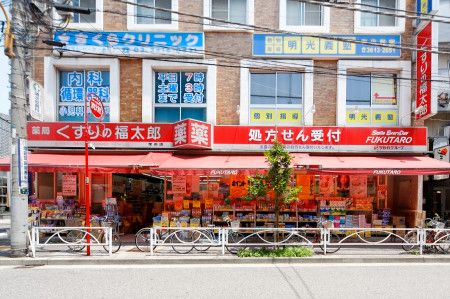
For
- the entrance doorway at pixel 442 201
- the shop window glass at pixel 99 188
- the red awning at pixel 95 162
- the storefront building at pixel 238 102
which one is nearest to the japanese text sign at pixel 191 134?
the storefront building at pixel 238 102

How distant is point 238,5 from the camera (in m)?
13.6

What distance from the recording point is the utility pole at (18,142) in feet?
30.5

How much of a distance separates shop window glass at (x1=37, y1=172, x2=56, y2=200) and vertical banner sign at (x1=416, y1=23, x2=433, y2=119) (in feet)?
45.0

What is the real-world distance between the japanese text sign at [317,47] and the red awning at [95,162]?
5440mm

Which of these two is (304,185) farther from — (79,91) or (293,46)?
(79,91)

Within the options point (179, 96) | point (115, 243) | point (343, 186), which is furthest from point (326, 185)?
point (115, 243)

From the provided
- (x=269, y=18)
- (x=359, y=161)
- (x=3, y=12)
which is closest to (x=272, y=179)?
(x=359, y=161)

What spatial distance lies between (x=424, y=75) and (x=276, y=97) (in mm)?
5047

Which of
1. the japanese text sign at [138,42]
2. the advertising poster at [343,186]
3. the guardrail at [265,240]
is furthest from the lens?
the advertising poster at [343,186]

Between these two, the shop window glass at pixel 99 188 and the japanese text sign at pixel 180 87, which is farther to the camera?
the shop window glass at pixel 99 188

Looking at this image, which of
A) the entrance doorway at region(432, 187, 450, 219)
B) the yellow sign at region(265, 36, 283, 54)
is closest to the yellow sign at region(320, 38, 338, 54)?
the yellow sign at region(265, 36, 283, 54)

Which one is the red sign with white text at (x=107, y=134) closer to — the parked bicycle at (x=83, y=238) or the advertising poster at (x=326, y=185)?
the parked bicycle at (x=83, y=238)

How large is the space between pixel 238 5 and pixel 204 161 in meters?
6.36

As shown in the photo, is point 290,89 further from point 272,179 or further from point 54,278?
point 54,278
